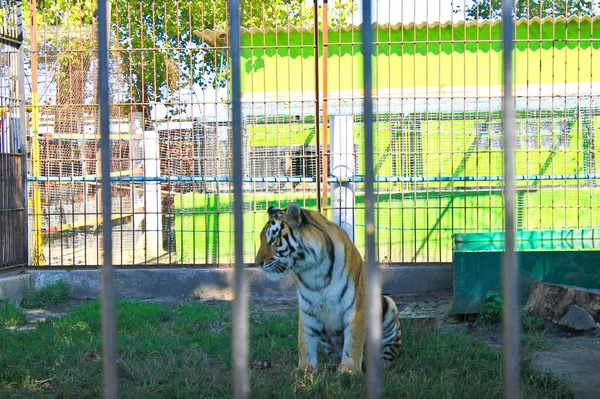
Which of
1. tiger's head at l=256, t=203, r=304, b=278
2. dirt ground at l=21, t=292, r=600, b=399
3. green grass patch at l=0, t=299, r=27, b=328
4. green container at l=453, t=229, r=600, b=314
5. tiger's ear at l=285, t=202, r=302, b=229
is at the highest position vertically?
tiger's ear at l=285, t=202, r=302, b=229

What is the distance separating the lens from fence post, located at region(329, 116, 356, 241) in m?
8.14

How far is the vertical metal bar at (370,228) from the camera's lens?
4.84 ft

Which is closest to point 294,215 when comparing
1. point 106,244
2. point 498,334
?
point 498,334

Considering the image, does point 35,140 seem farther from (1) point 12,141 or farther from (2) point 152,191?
(2) point 152,191

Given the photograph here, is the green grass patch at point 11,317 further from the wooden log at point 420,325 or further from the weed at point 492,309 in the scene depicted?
the weed at point 492,309

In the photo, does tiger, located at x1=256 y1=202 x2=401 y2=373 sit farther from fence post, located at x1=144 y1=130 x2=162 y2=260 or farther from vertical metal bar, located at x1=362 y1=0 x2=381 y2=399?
fence post, located at x1=144 y1=130 x2=162 y2=260

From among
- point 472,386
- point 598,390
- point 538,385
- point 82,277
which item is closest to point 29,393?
point 472,386

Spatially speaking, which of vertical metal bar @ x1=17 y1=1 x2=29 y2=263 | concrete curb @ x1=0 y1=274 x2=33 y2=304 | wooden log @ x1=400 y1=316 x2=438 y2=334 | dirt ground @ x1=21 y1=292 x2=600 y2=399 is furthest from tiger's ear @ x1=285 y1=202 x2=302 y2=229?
vertical metal bar @ x1=17 y1=1 x2=29 y2=263

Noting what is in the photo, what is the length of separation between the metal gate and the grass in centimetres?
242

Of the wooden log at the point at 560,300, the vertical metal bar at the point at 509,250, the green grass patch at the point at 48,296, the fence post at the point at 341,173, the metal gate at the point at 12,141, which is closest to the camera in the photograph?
the vertical metal bar at the point at 509,250

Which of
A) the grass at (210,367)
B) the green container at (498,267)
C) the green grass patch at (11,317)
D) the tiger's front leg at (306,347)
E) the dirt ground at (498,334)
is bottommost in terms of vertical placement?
the dirt ground at (498,334)

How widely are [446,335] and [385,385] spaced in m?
1.43

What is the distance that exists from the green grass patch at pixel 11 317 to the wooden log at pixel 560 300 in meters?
4.50

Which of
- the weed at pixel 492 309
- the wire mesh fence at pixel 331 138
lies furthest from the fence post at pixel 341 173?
the weed at pixel 492 309
